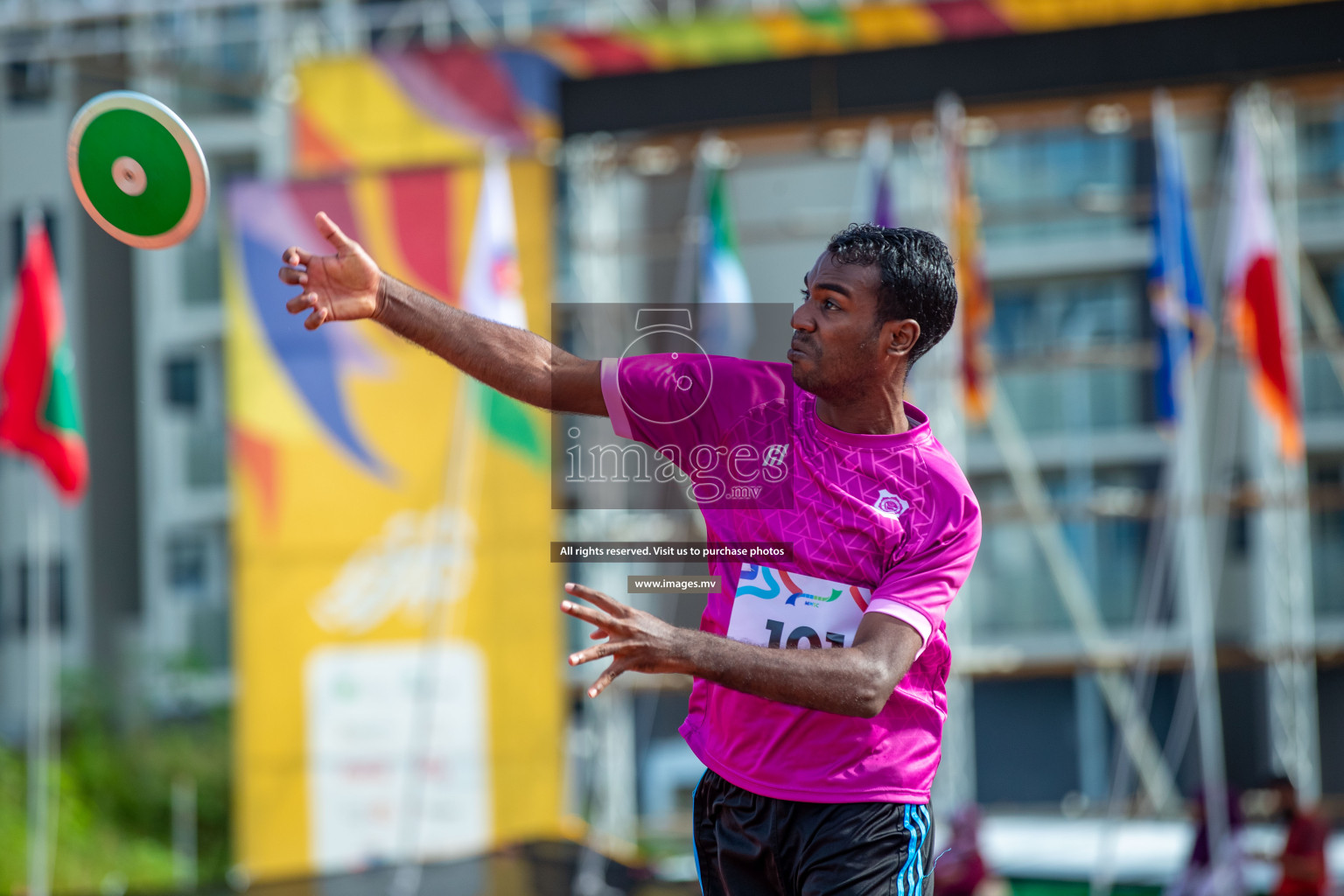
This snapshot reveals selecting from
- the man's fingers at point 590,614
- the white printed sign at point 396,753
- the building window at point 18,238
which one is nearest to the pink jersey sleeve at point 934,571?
the man's fingers at point 590,614

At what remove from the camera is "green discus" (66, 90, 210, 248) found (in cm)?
253

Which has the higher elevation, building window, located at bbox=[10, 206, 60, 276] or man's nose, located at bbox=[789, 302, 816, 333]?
building window, located at bbox=[10, 206, 60, 276]

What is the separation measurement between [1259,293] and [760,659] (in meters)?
6.93

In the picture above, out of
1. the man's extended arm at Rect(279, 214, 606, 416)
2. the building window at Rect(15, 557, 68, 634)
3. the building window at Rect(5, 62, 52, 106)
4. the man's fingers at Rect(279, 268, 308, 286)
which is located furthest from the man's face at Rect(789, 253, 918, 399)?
the building window at Rect(15, 557, 68, 634)

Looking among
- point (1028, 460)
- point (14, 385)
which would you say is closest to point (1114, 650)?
point (1028, 460)

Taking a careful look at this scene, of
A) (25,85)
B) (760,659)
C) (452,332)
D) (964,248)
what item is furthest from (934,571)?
(25,85)

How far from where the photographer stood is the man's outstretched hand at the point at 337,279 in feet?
7.51

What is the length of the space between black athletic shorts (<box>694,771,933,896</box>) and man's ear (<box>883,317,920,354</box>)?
2.31 feet

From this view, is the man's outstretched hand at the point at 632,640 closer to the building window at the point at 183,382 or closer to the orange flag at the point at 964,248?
the orange flag at the point at 964,248

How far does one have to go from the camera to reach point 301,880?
8289 millimetres

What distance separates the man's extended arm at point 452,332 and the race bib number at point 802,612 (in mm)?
409

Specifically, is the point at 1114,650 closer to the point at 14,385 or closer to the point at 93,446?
the point at 14,385

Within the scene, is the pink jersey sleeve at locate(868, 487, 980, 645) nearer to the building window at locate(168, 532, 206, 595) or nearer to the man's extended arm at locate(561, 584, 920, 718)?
the man's extended arm at locate(561, 584, 920, 718)

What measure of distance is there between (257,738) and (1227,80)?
682 cm
